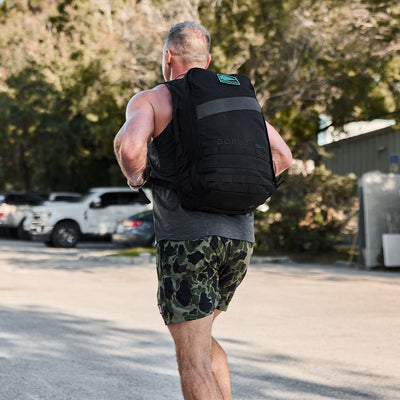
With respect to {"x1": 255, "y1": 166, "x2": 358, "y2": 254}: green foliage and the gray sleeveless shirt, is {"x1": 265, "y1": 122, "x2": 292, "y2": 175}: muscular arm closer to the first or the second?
the gray sleeveless shirt

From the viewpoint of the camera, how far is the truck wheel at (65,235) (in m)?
22.9

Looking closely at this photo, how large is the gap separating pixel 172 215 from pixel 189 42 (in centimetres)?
74

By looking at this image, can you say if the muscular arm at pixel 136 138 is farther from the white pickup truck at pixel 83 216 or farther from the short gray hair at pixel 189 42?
the white pickup truck at pixel 83 216

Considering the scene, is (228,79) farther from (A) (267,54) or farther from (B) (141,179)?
(A) (267,54)

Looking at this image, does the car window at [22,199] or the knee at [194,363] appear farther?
the car window at [22,199]

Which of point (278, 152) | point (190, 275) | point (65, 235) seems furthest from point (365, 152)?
point (190, 275)

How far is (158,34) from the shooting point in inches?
765

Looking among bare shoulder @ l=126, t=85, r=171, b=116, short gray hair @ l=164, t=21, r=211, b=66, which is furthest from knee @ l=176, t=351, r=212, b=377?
short gray hair @ l=164, t=21, r=211, b=66

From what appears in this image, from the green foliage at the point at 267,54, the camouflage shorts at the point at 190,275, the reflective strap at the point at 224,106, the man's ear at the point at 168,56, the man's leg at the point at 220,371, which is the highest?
the green foliage at the point at 267,54

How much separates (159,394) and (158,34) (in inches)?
616

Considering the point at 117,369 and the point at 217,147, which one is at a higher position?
the point at 217,147

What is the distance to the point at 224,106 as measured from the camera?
2.98 m

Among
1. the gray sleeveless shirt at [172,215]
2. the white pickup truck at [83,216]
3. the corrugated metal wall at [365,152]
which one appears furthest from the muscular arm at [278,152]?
the white pickup truck at [83,216]

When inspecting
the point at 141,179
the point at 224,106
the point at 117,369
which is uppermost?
the point at 224,106
